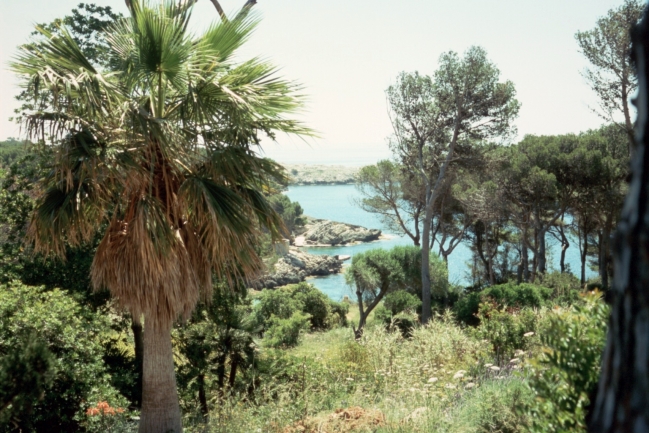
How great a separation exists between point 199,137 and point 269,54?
49.2 inches

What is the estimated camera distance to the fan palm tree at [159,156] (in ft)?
18.7

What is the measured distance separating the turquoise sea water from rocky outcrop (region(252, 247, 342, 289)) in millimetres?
1022

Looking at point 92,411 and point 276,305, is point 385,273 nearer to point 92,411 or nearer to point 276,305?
point 276,305

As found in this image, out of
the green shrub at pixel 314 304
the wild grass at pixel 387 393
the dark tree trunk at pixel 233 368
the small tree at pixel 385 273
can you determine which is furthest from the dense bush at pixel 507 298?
the dark tree trunk at pixel 233 368

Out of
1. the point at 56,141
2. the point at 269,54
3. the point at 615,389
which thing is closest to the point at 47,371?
the point at 615,389

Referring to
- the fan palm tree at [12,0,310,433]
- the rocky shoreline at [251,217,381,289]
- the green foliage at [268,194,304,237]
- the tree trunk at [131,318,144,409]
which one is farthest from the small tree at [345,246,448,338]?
the green foliage at [268,194,304,237]

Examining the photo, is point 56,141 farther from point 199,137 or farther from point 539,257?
Answer: point 539,257

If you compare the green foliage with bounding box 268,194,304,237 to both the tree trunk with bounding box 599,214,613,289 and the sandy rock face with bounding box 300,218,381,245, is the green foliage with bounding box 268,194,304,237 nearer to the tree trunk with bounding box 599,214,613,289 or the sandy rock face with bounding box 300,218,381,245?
the sandy rock face with bounding box 300,218,381,245

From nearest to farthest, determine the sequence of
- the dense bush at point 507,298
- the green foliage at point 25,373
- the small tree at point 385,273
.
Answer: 1. the green foliage at point 25,373
2. the dense bush at point 507,298
3. the small tree at point 385,273

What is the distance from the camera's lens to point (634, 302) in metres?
1.04

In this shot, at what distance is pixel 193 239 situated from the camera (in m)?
6.39

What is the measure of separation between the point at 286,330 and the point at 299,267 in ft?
97.6

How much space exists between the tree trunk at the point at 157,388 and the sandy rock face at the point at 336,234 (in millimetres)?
57737

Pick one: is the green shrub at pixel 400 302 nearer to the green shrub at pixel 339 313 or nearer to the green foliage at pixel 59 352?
the green shrub at pixel 339 313
